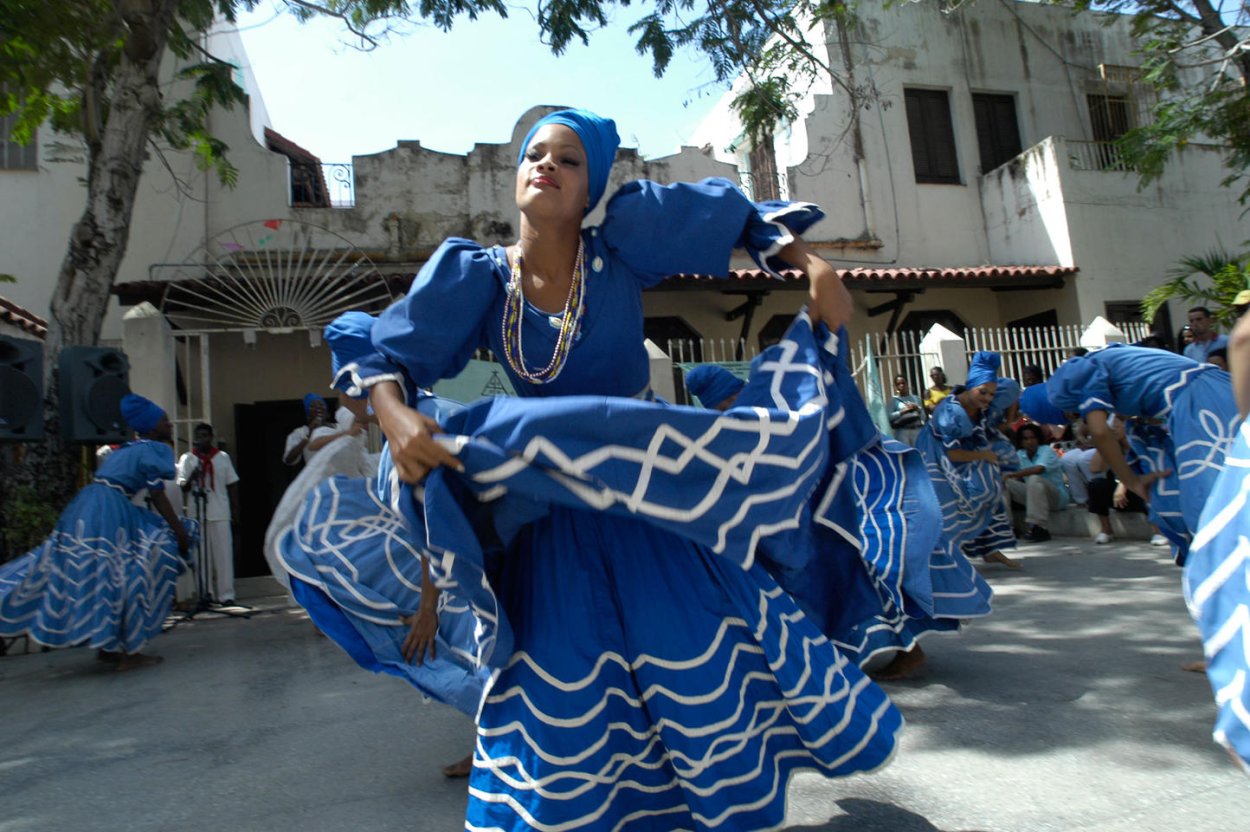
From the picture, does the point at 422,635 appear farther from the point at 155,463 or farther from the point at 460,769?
the point at 155,463

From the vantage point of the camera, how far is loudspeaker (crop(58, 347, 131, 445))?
7.29 metres

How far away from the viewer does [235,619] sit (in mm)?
8242

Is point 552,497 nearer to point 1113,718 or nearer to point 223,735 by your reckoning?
point 1113,718

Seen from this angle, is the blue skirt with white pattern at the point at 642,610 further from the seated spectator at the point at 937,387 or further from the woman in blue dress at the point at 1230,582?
the seated spectator at the point at 937,387

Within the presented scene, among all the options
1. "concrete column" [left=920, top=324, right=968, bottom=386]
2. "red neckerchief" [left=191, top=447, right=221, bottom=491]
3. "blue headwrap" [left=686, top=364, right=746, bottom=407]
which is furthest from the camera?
"concrete column" [left=920, top=324, right=968, bottom=386]

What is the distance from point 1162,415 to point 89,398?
7.37 metres

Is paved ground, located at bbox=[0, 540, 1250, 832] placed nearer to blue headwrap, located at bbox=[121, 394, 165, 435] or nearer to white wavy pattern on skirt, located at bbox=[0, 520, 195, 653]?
white wavy pattern on skirt, located at bbox=[0, 520, 195, 653]

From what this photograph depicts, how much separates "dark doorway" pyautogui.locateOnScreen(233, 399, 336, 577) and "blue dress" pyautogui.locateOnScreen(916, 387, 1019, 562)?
26.3 ft

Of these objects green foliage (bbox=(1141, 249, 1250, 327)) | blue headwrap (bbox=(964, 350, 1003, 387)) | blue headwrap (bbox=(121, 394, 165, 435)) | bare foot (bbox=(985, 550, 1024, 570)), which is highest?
green foliage (bbox=(1141, 249, 1250, 327))

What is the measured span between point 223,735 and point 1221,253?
15677 millimetres

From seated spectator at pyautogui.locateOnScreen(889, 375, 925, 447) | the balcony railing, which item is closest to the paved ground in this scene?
seated spectator at pyautogui.locateOnScreen(889, 375, 925, 447)

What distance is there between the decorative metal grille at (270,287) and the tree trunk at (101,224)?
217 centimetres

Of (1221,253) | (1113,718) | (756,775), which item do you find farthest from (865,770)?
(1221,253)

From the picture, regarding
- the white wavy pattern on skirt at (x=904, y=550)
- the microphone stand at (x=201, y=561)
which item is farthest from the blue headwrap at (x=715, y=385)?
the microphone stand at (x=201, y=561)
